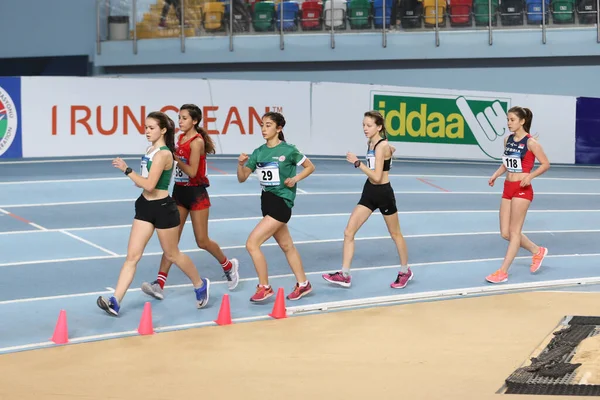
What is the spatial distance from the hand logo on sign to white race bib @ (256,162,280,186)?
11226 millimetres

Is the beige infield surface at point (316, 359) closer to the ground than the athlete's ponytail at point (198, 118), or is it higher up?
closer to the ground

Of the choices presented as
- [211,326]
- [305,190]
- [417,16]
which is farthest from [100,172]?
[417,16]

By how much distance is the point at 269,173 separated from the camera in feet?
31.0

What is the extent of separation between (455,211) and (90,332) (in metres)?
7.99

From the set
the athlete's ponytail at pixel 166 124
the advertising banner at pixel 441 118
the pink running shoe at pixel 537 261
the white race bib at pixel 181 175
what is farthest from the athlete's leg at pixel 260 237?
the advertising banner at pixel 441 118

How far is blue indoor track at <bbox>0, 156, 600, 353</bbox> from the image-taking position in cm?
948

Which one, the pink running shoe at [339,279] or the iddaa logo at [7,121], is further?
the iddaa logo at [7,121]

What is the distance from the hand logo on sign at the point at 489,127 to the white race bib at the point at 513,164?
958 cm

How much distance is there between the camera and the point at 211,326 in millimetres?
8773

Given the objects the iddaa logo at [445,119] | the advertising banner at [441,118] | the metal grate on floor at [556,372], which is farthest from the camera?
the iddaa logo at [445,119]

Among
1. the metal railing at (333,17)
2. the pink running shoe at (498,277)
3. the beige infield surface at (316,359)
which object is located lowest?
the beige infield surface at (316,359)

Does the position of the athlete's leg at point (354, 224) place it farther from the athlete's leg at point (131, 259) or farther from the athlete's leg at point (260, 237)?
the athlete's leg at point (131, 259)

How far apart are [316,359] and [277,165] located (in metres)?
2.40

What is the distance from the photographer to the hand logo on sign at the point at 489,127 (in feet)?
66.2
